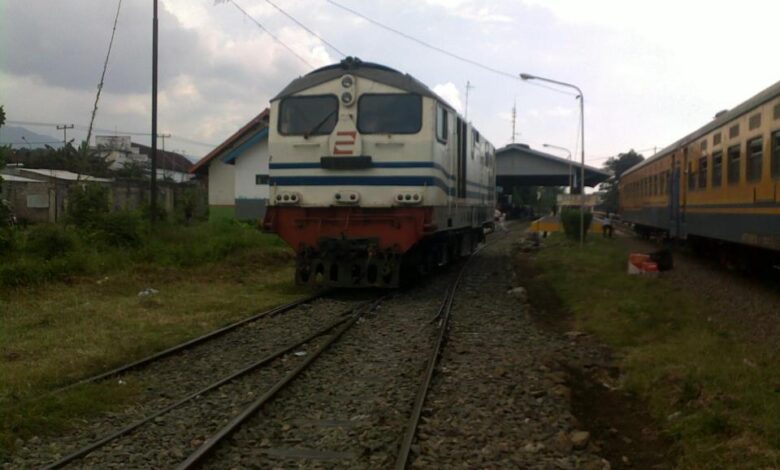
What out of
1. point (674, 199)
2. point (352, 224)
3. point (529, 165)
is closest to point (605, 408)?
point (352, 224)

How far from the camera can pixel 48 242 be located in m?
13.5

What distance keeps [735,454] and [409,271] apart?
9.67m

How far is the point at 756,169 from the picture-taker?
37.6ft

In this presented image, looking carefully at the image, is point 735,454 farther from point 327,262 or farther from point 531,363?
point 327,262

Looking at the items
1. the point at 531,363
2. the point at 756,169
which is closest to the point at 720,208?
the point at 756,169

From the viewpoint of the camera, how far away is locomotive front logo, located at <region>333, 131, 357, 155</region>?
12.0m

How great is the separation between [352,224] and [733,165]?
7.07 meters

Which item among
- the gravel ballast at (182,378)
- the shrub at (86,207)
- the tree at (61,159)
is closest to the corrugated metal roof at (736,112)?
the gravel ballast at (182,378)

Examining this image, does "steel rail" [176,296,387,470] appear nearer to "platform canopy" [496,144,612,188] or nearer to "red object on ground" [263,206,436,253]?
"red object on ground" [263,206,436,253]

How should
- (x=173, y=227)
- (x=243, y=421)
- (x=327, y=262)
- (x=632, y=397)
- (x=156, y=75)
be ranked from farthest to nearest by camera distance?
1. (x=173, y=227)
2. (x=156, y=75)
3. (x=327, y=262)
4. (x=632, y=397)
5. (x=243, y=421)

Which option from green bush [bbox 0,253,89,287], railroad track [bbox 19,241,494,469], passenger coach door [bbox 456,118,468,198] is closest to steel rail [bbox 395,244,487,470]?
railroad track [bbox 19,241,494,469]

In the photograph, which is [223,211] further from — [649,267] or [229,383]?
[229,383]

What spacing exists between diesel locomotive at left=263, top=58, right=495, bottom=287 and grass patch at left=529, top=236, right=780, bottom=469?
320 centimetres

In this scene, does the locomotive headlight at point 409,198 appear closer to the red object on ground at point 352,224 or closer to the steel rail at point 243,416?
the red object on ground at point 352,224
